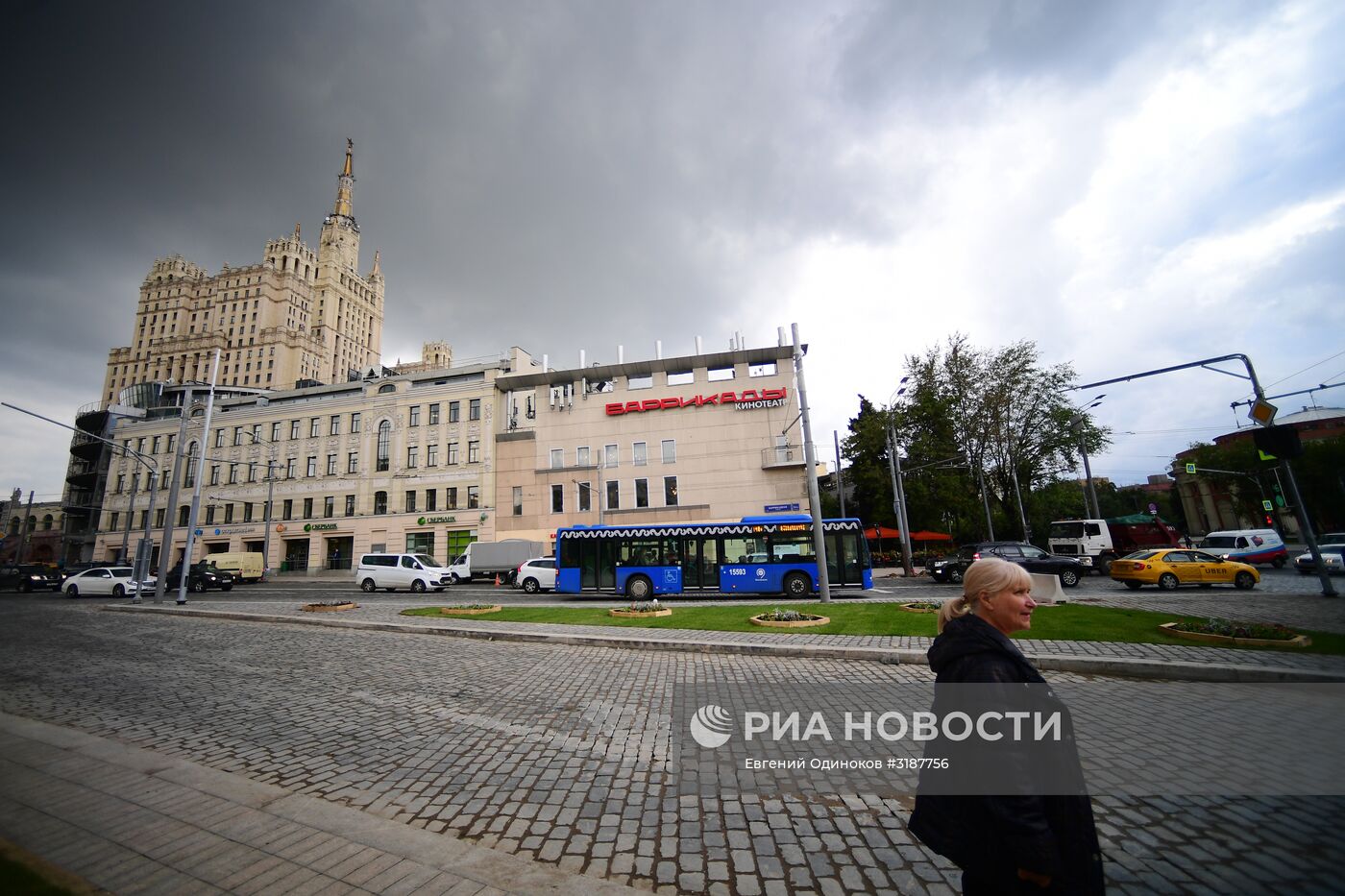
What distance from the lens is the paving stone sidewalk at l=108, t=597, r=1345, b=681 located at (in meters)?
7.79

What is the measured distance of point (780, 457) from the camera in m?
38.5

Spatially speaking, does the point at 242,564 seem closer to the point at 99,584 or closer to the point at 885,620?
the point at 99,584

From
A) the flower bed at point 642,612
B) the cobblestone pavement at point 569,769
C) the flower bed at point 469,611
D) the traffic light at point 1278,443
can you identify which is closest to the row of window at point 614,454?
the flower bed at point 469,611

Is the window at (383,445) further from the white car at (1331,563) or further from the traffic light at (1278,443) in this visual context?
the white car at (1331,563)

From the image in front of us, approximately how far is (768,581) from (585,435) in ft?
82.5

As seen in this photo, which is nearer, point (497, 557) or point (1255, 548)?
point (1255, 548)

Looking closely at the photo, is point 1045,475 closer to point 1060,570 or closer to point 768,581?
point 1060,570

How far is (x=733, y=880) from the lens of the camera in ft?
10.6

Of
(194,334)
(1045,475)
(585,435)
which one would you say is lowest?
(1045,475)

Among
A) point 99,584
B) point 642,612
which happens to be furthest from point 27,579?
point 642,612

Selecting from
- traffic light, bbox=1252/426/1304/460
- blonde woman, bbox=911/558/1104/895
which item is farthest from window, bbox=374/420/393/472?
traffic light, bbox=1252/426/1304/460

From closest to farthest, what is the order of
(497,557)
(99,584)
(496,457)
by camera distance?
(99,584), (497,557), (496,457)

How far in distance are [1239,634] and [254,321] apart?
434ft

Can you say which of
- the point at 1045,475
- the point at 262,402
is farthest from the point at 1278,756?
the point at 262,402
